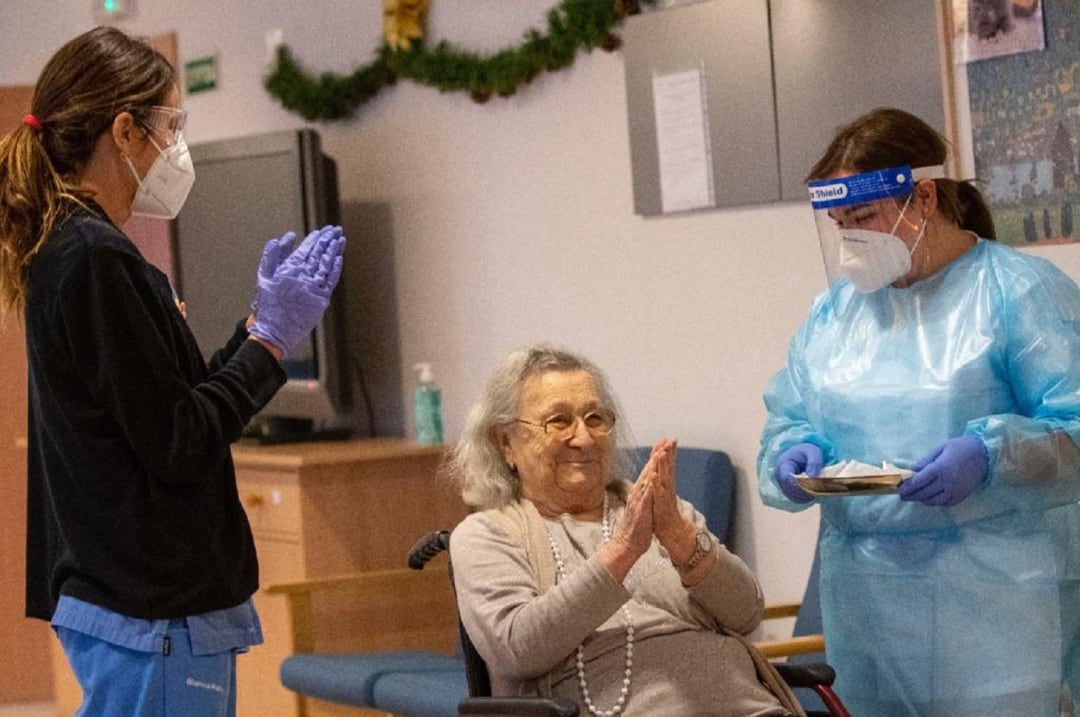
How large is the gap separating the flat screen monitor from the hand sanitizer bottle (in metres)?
0.25

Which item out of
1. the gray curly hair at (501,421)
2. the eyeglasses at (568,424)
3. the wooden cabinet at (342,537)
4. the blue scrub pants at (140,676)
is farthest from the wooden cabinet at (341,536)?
the blue scrub pants at (140,676)

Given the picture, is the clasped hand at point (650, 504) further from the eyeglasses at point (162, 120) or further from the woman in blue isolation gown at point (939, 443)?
the eyeglasses at point (162, 120)

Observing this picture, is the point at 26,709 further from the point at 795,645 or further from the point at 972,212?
the point at 972,212

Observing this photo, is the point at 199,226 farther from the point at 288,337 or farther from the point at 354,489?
the point at 288,337

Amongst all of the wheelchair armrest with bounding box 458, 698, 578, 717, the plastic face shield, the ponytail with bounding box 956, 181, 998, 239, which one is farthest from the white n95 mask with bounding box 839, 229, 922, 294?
the wheelchair armrest with bounding box 458, 698, 578, 717

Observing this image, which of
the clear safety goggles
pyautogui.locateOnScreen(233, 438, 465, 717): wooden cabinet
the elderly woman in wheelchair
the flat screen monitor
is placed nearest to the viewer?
the elderly woman in wheelchair

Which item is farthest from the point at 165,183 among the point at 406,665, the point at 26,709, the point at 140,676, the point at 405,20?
the point at 26,709

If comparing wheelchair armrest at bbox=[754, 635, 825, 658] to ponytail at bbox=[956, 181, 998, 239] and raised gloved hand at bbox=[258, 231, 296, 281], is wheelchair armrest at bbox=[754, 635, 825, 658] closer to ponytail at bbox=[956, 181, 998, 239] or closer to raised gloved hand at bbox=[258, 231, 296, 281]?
ponytail at bbox=[956, 181, 998, 239]

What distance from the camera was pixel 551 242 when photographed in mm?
4602

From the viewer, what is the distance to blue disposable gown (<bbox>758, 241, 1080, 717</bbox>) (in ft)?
8.21

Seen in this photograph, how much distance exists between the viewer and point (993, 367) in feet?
8.33

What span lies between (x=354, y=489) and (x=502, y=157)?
993 millimetres

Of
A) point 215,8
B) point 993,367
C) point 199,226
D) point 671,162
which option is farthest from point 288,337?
point 215,8

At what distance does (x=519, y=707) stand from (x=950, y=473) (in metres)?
0.69
